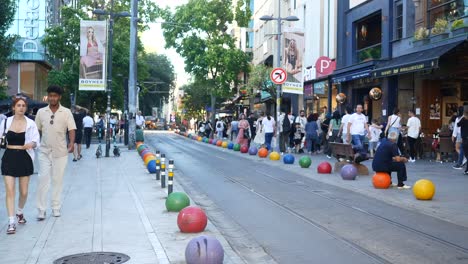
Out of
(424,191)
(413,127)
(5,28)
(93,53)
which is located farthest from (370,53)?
(424,191)

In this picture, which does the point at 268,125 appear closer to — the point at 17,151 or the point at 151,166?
the point at 151,166

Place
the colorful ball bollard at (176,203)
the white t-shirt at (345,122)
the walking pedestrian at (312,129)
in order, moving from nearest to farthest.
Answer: the colorful ball bollard at (176,203) < the white t-shirt at (345,122) < the walking pedestrian at (312,129)

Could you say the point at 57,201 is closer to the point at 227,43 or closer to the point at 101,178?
the point at 101,178

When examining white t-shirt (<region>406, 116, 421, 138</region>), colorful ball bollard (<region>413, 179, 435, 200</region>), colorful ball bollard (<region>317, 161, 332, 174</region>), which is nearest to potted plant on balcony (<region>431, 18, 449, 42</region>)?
white t-shirt (<region>406, 116, 421, 138</region>)

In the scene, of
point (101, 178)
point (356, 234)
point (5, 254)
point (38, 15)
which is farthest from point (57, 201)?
point (38, 15)

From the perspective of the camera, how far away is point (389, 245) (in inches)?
292

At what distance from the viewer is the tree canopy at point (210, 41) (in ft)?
169

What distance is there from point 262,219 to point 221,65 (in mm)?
43750

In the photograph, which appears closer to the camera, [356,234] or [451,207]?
[356,234]

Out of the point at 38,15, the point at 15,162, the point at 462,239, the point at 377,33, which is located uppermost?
the point at 38,15

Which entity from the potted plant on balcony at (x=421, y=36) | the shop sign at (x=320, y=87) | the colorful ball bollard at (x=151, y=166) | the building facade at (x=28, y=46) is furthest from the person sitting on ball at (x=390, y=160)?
the building facade at (x=28, y=46)

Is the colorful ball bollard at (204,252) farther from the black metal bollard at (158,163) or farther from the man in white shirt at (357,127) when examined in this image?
the man in white shirt at (357,127)

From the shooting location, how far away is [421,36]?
21484mm

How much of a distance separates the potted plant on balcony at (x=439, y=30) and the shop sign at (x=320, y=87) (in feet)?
39.4
